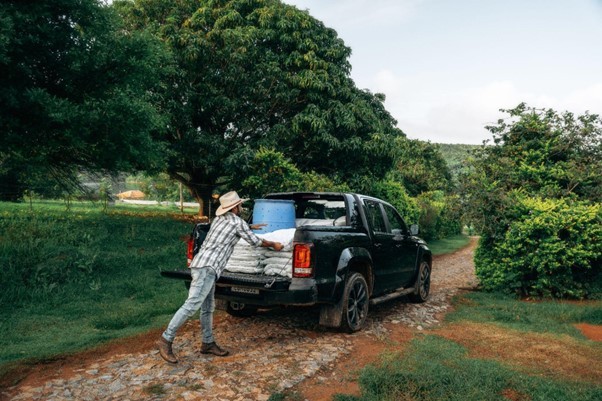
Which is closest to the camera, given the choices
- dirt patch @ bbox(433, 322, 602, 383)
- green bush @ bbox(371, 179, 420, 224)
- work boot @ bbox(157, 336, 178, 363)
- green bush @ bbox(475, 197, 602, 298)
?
work boot @ bbox(157, 336, 178, 363)

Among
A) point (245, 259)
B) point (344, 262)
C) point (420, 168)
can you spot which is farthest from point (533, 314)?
point (420, 168)

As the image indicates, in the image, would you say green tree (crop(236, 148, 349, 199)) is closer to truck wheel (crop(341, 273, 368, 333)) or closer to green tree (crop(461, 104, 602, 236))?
green tree (crop(461, 104, 602, 236))

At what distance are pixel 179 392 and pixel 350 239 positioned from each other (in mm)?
2980

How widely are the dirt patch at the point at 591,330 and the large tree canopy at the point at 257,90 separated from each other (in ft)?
33.3

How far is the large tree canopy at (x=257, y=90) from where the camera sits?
15391mm

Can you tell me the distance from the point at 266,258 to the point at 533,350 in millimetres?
3587

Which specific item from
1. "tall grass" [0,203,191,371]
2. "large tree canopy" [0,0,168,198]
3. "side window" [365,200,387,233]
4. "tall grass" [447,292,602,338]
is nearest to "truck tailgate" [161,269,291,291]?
"tall grass" [0,203,191,371]

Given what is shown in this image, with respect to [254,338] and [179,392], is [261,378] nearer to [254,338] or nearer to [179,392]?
[179,392]

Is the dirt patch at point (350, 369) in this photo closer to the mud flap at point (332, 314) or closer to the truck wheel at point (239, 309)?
the mud flap at point (332, 314)

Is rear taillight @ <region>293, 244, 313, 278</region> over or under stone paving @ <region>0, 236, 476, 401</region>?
over

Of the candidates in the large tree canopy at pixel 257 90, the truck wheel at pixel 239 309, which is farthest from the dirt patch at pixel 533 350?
the large tree canopy at pixel 257 90

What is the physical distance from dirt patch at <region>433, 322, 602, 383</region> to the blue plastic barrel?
9.01ft

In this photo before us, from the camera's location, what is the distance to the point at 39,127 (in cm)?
903

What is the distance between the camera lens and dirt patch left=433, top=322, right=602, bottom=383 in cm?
488
